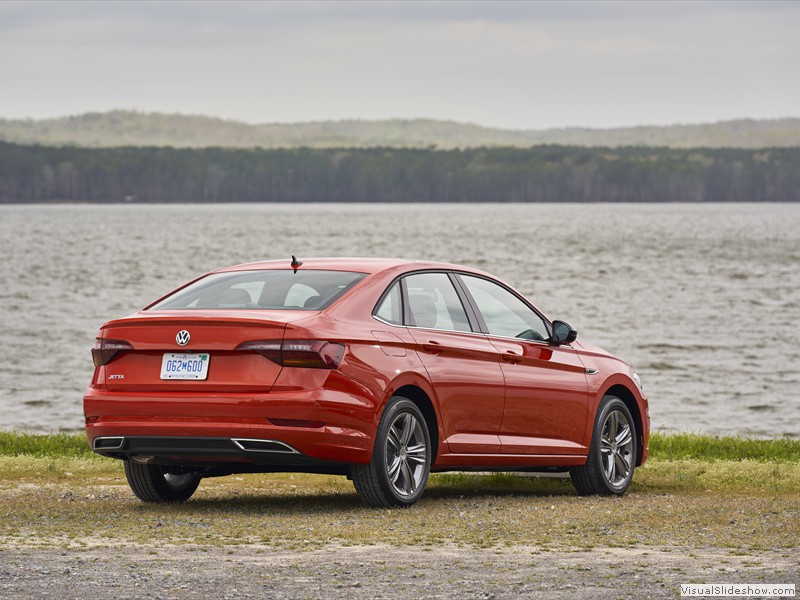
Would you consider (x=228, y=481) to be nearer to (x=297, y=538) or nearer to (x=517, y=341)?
(x=517, y=341)

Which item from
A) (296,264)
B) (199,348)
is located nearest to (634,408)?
(296,264)

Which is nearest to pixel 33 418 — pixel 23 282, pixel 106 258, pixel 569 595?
pixel 569 595

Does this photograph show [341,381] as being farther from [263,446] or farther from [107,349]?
[107,349]

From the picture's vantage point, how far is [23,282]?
251ft

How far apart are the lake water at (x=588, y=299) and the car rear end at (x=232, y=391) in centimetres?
1587

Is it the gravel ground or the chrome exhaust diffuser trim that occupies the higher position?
the chrome exhaust diffuser trim

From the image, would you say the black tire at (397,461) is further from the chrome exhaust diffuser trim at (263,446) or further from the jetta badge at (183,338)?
the jetta badge at (183,338)

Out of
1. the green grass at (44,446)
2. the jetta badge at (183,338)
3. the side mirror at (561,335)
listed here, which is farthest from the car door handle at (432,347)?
the green grass at (44,446)

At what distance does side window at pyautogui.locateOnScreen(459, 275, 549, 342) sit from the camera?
10.3m

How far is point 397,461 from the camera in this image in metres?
9.38

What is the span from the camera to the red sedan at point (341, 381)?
8742 millimetres

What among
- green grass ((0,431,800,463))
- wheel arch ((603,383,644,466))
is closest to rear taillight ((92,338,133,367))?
wheel arch ((603,383,644,466))

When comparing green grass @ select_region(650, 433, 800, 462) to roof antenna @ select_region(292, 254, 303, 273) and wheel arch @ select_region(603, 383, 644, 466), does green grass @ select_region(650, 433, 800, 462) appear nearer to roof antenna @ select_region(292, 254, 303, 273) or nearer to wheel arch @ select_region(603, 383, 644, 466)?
wheel arch @ select_region(603, 383, 644, 466)

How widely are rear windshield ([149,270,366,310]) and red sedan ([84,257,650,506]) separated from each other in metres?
0.02
